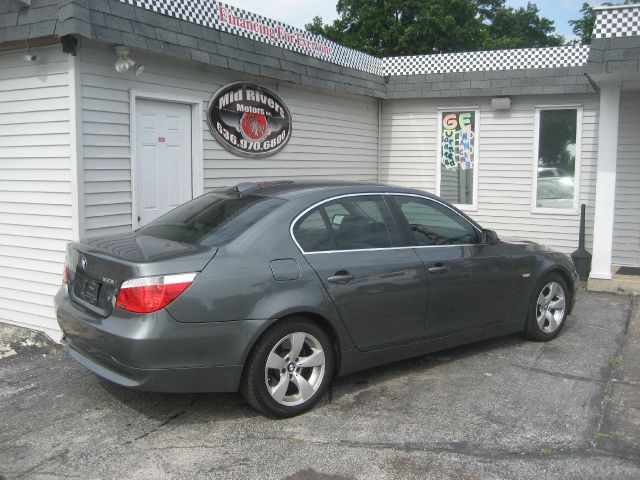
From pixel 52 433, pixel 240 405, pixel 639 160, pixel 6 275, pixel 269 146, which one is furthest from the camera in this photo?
pixel 639 160

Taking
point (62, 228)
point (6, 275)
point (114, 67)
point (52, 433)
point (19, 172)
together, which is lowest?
point (52, 433)

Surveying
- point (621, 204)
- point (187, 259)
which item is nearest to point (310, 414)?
point (187, 259)

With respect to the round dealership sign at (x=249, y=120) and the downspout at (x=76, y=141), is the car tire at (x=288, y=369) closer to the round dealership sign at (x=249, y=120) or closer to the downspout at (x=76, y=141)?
the downspout at (x=76, y=141)

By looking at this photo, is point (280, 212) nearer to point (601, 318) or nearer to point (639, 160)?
Answer: point (601, 318)

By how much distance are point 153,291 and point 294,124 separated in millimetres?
5520

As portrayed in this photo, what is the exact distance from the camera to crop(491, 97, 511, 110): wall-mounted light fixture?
9945 mm

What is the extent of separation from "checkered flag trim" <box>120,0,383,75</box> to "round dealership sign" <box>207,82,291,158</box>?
0.65 meters

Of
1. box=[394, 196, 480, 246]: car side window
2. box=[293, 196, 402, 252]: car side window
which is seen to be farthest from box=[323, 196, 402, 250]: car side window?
box=[394, 196, 480, 246]: car side window

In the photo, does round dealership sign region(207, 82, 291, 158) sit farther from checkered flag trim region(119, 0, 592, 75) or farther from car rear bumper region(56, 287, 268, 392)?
car rear bumper region(56, 287, 268, 392)

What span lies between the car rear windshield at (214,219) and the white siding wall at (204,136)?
4.96 ft

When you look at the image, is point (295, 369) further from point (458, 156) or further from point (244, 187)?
point (458, 156)

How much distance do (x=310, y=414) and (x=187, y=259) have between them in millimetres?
1365

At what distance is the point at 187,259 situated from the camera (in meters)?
3.79

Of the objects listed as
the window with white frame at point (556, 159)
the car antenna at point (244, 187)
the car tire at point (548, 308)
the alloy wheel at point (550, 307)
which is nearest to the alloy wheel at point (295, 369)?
the car antenna at point (244, 187)
